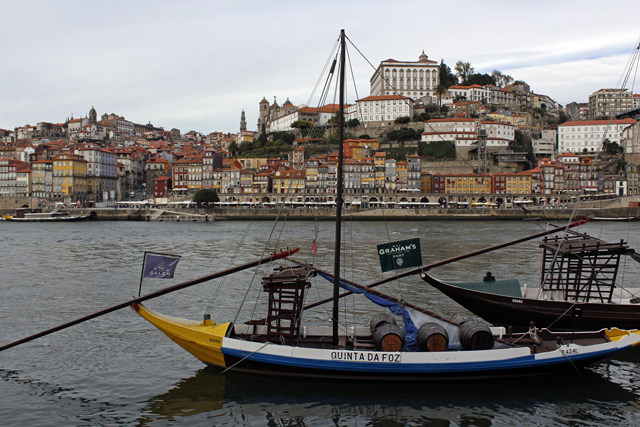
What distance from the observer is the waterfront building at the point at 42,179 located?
78.5 m

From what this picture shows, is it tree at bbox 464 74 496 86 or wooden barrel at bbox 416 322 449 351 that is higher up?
tree at bbox 464 74 496 86

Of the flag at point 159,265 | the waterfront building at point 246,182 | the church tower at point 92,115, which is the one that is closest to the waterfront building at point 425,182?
the waterfront building at point 246,182

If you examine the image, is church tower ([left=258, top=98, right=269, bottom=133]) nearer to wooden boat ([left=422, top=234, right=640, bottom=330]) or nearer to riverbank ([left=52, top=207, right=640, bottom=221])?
riverbank ([left=52, top=207, right=640, bottom=221])

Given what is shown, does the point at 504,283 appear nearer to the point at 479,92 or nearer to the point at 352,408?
the point at 352,408

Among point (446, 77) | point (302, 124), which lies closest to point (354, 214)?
point (302, 124)

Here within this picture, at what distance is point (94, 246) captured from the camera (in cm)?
3259

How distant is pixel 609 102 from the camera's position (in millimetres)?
117625

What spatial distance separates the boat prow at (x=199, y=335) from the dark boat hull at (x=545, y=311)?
443cm

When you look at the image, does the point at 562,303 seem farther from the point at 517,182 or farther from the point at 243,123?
the point at 243,123

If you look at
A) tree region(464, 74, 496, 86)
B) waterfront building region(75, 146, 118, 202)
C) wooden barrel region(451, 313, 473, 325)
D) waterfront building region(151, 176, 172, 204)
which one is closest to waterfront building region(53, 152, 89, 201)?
waterfront building region(75, 146, 118, 202)

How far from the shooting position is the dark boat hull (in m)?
10.9

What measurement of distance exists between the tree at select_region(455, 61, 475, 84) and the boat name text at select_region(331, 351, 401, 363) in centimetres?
12493

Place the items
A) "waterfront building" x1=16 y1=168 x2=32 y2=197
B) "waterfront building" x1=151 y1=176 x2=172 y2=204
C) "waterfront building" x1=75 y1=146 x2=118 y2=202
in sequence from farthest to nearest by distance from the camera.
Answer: "waterfront building" x1=75 y1=146 x2=118 y2=202, "waterfront building" x1=151 y1=176 x2=172 y2=204, "waterfront building" x1=16 y1=168 x2=32 y2=197

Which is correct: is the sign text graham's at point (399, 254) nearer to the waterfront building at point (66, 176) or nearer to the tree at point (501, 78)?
the waterfront building at point (66, 176)
